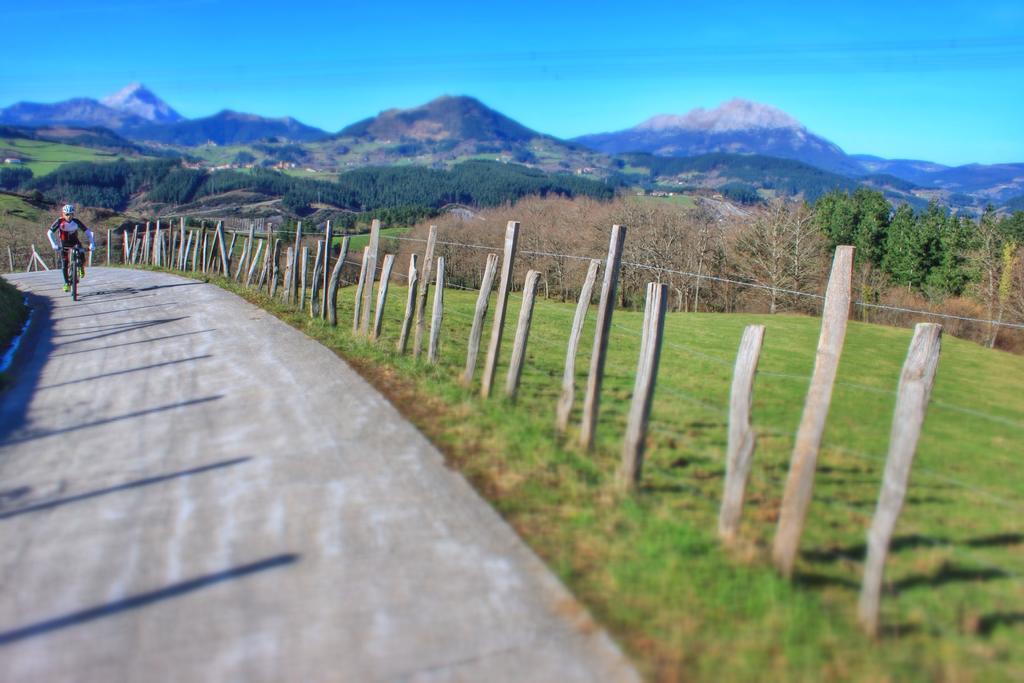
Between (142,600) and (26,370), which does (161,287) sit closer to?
(26,370)

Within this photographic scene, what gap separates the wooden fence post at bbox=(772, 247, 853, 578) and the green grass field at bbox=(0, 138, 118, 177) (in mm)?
159414

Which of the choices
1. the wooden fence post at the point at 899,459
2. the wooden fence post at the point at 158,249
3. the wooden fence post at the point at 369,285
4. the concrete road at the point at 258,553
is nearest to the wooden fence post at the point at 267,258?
the wooden fence post at the point at 369,285

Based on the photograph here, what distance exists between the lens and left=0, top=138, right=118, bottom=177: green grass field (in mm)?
146375

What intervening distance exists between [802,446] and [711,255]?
175 ft

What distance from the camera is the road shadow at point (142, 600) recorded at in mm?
3816

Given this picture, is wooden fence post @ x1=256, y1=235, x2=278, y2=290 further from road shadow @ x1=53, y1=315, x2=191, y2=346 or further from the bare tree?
the bare tree

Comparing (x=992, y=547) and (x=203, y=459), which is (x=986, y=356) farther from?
(x=203, y=459)

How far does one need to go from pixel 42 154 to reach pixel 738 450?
196 m

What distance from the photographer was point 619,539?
485 centimetres

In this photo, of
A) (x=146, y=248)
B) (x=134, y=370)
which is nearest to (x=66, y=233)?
(x=134, y=370)

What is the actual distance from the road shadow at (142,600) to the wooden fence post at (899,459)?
3261 millimetres

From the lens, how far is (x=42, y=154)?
164375 mm

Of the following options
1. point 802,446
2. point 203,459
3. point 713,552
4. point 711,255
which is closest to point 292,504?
point 203,459

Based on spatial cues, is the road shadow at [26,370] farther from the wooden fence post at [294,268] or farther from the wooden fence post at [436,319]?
the wooden fence post at [436,319]
